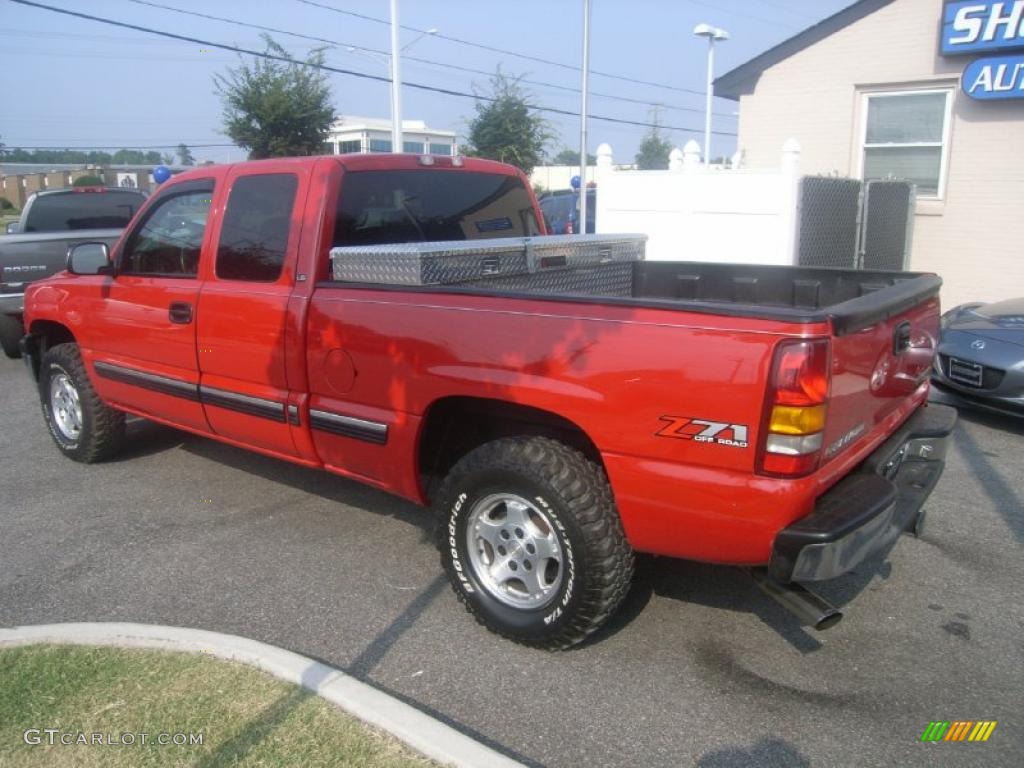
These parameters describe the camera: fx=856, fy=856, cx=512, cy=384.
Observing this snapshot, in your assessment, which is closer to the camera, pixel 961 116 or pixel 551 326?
pixel 551 326

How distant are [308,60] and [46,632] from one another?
20775 mm

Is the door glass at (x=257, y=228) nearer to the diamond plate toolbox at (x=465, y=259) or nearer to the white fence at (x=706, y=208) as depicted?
the diamond plate toolbox at (x=465, y=259)

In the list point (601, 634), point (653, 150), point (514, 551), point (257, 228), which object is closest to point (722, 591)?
point (601, 634)

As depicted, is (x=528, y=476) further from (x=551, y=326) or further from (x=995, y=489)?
(x=995, y=489)

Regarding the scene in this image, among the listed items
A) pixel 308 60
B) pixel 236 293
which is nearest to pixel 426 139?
pixel 308 60

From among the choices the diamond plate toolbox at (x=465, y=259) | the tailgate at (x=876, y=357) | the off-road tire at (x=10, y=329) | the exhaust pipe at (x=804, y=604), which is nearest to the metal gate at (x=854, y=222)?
the diamond plate toolbox at (x=465, y=259)

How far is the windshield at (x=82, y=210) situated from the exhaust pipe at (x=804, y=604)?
988cm

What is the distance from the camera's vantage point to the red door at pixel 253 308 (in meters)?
4.17

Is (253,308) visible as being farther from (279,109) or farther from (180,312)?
(279,109)

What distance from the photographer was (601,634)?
355 cm

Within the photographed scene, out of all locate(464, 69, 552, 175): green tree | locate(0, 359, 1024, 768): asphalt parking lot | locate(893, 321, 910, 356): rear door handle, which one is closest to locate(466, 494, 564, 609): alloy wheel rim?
locate(0, 359, 1024, 768): asphalt parking lot

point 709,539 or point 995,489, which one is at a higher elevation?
point 709,539

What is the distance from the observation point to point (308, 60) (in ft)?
71.3

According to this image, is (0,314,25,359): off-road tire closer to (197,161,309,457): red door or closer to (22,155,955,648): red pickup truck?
(22,155,955,648): red pickup truck
